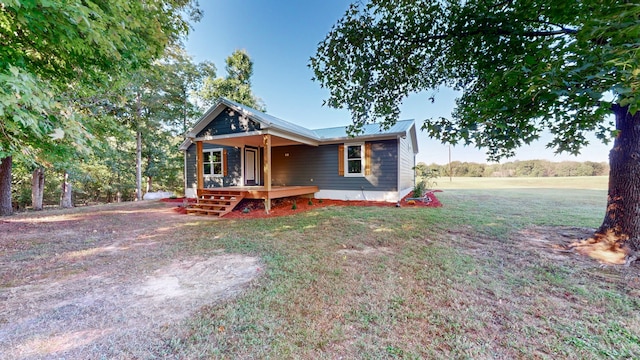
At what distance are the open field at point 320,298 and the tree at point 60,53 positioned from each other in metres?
1.78

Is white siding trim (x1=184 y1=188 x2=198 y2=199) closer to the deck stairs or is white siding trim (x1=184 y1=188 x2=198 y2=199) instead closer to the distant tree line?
the deck stairs

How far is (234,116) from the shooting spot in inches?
327

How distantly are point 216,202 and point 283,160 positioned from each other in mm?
3862

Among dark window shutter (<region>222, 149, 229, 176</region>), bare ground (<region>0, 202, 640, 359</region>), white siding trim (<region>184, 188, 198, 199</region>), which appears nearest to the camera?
bare ground (<region>0, 202, 640, 359</region>)

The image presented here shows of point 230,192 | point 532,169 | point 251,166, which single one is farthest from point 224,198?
point 532,169

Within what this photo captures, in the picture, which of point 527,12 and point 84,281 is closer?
point 84,281

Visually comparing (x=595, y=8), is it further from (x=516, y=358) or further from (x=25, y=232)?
(x=25, y=232)

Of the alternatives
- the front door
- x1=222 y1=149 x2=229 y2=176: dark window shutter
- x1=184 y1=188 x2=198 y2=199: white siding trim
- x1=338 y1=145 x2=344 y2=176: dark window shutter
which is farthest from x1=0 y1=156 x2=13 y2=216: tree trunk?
x1=338 y1=145 x2=344 y2=176: dark window shutter

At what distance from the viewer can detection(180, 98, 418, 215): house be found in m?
8.18

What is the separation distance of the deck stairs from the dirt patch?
2697 mm

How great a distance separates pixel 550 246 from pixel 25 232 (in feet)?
35.2

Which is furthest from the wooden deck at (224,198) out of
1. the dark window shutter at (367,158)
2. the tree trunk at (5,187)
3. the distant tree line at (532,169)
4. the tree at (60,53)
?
the distant tree line at (532,169)

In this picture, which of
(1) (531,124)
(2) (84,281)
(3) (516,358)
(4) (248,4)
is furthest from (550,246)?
(4) (248,4)

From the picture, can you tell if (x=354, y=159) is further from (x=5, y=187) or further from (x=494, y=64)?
(x=5, y=187)
